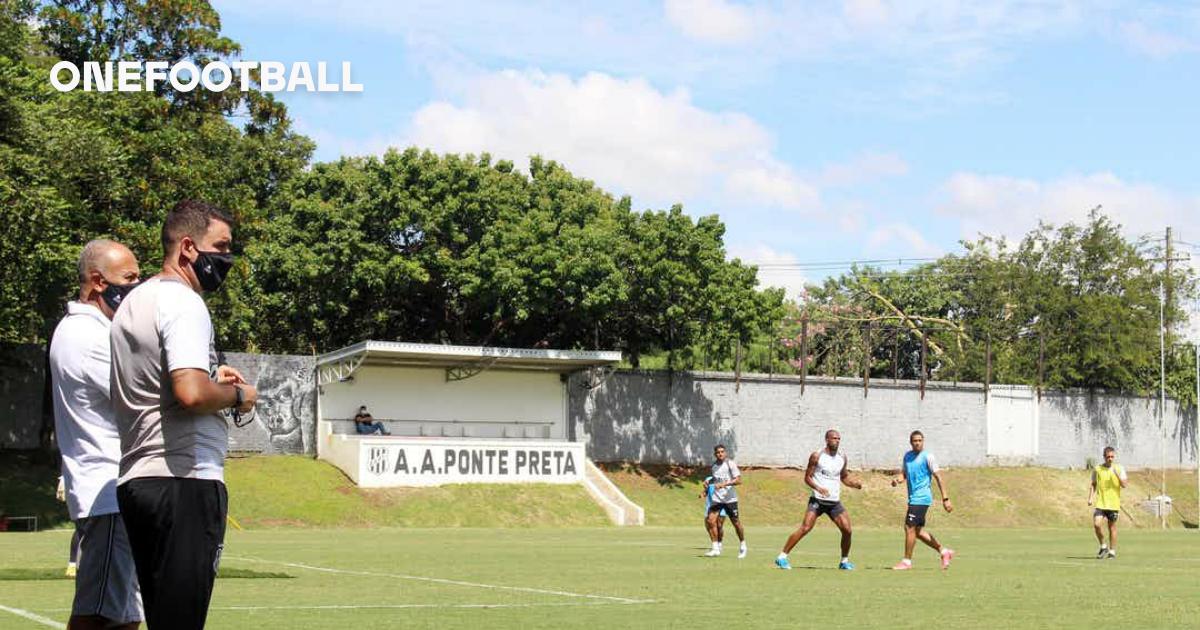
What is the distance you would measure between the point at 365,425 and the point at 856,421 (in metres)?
21.1

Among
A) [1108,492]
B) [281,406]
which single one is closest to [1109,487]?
[1108,492]

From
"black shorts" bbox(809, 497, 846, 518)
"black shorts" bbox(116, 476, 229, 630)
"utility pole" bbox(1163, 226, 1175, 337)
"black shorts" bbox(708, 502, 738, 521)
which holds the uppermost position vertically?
"utility pole" bbox(1163, 226, 1175, 337)

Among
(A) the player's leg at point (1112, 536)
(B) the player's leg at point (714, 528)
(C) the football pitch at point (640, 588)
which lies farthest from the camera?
(A) the player's leg at point (1112, 536)

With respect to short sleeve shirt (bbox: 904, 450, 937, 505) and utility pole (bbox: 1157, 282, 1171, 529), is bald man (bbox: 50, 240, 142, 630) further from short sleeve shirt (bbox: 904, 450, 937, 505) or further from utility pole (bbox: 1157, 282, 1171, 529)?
utility pole (bbox: 1157, 282, 1171, 529)

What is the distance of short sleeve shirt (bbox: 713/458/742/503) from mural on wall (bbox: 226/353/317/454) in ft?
82.8

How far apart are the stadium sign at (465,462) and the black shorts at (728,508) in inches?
853

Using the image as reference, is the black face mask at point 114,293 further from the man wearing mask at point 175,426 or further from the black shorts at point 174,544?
the black shorts at point 174,544

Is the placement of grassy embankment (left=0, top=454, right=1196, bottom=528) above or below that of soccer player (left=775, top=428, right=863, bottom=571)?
below

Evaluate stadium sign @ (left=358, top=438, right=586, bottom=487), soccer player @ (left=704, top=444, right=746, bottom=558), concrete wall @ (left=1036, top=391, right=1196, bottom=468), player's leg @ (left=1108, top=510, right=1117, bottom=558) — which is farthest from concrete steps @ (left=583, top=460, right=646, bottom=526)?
concrete wall @ (left=1036, top=391, right=1196, bottom=468)

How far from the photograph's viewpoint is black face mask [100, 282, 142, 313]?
7.39 meters

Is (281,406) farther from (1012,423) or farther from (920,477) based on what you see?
(1012,423)

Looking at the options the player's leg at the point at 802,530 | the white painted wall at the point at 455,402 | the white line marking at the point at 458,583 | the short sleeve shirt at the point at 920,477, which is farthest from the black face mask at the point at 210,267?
the white painted wall at the point at 455,402

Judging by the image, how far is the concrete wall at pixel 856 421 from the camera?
54719 mm

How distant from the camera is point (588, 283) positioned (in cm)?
4897
